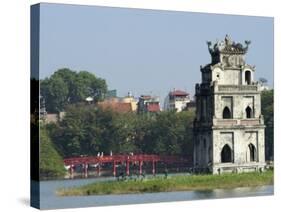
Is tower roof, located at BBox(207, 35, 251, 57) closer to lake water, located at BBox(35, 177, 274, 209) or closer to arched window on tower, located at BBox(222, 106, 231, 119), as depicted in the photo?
arched window on tower, located at BBox(222, 106, 231, 119)

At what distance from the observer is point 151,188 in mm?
18766

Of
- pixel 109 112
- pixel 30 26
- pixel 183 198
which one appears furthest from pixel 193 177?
pixel 30 26

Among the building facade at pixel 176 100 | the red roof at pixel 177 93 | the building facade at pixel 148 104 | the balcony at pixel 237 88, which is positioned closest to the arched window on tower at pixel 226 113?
the balcony at pixel 237 88

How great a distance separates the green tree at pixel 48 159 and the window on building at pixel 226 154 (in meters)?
3.52

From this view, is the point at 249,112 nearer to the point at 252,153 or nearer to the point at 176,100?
the point at 252,153

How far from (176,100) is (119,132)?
132 centimetres

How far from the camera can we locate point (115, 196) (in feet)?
60.1

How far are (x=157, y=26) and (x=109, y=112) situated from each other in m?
1.88

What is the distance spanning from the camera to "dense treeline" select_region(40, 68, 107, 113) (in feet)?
57.9

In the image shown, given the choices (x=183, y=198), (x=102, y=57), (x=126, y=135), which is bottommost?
(x=183, y=198)

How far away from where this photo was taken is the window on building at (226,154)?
19.8 metres

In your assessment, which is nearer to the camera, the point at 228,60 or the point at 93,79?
the point at 93,79

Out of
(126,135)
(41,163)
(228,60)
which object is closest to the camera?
(41,163)

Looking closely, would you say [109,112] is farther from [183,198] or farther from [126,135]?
A: [183,198]
